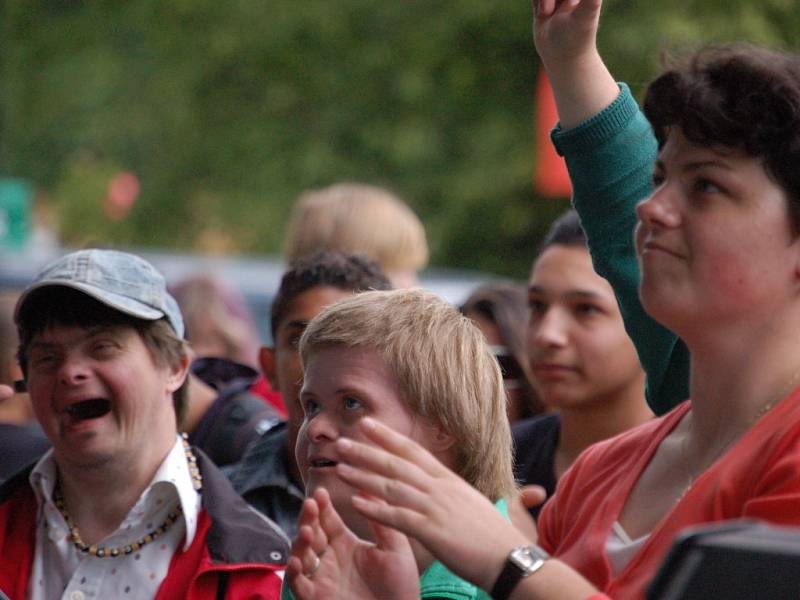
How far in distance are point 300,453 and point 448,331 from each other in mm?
370

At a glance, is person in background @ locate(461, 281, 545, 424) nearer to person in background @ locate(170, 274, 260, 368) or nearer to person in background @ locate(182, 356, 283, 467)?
person in background @ locate(182, 356, 283, 467)

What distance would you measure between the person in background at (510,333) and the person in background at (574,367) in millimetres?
Answer: 927

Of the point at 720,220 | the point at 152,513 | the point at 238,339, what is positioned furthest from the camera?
the point at 238,339

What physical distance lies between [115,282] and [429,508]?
1.65 m

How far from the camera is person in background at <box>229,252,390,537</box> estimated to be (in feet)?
12.8

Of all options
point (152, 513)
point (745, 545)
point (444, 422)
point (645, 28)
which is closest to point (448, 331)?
point (444, 422)

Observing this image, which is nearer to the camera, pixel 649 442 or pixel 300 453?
pixel 649 442

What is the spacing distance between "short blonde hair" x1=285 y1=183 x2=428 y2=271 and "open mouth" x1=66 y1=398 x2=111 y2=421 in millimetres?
1875

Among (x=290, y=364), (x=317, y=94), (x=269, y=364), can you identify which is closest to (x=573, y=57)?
(x=290, y=364)

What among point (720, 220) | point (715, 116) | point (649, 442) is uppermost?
point (715, 116)

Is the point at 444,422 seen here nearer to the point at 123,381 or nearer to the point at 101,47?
the point at 123,381

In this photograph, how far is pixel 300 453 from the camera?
105 inches

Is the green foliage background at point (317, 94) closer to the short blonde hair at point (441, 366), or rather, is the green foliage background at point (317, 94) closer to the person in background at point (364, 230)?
the person in background at point (364, 230)

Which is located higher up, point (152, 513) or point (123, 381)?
point (123, 381)
